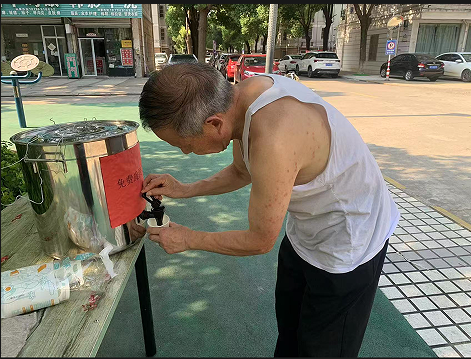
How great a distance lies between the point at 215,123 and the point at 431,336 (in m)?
1.88

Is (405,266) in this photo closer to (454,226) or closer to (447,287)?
(447,287)

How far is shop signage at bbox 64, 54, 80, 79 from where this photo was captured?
17984mm

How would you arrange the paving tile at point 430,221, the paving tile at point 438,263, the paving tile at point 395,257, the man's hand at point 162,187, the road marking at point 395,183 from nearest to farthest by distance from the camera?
the man's hand at point 162,187 < the paving tile at point 438,263 < the paving tile at point 395,257 < the paving tile at point 430,221 < the road marking at point 395,183

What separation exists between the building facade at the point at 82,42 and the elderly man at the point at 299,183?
18853 mm

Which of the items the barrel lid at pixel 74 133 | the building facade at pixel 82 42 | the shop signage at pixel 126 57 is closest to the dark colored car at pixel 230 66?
the building facade at pixel 82 42

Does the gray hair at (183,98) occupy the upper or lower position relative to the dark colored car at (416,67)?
upper

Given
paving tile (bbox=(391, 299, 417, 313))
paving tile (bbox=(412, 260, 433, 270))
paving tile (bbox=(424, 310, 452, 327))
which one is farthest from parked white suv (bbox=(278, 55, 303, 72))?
paving tile (bbox=(424, 310, 452, 327))

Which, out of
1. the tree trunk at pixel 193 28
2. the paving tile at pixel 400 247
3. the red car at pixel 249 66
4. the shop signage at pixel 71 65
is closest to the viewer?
the paving tile at pixel 400 247

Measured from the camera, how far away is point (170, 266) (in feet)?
9.10

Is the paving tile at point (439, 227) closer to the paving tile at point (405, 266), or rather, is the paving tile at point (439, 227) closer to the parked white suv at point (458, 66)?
the paving tile at point (405, 266)

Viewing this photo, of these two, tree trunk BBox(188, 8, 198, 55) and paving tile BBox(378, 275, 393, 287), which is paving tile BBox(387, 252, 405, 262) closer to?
paving tile BBox(378, 275, 393, 287)

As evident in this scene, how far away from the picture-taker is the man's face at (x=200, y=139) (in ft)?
4.08

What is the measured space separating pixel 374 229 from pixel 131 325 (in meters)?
1.54

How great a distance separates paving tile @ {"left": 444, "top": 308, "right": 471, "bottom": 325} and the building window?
28424 mm
